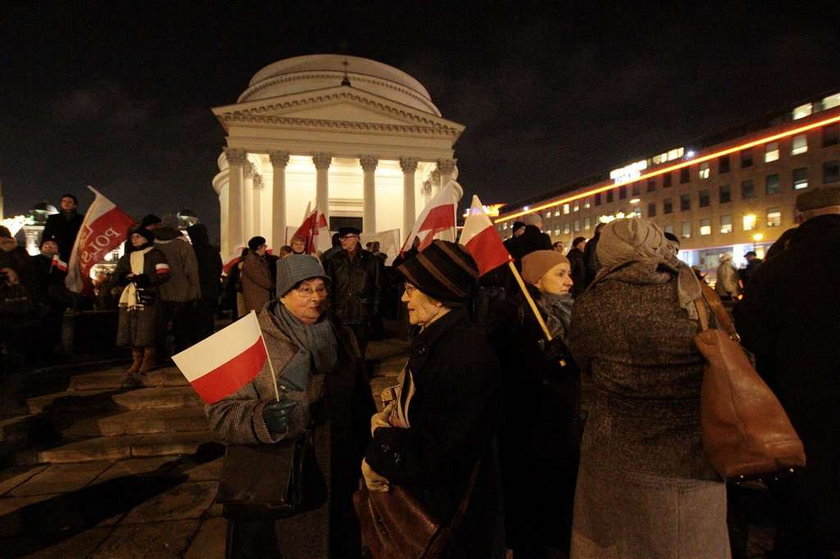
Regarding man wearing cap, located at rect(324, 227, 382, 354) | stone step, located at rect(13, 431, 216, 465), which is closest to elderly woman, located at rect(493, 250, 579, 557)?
man wearing cap, located at rect(324, 227, 382, 354)

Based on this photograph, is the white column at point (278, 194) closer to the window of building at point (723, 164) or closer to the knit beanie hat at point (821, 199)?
the knit beanie hat at point (821, 199)

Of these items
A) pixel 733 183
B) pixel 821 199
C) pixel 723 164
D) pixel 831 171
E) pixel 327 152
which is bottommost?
pixel 821 199

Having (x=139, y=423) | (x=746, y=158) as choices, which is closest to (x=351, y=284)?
(x=139, y=423)

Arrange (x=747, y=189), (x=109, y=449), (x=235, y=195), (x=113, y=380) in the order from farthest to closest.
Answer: (x=747, y=189), (x=235, y=195), (x=113, y=380), (x=109, y=449)

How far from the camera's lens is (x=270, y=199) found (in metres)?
34.7

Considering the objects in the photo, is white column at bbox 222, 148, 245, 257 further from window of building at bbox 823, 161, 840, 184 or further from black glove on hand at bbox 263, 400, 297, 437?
window of building at bbox 823, 161, 840, 184

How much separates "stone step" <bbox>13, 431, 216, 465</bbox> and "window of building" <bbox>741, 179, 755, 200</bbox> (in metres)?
57.4

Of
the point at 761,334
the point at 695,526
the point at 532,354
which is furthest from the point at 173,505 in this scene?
the point at 761,334

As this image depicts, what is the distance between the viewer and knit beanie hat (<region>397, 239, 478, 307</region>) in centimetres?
188

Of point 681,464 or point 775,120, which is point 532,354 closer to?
point 681,464

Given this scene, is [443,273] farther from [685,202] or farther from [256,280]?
[685,202]

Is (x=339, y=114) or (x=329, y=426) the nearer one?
(x=329, y=426)

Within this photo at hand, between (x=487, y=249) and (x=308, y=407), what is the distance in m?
2.20

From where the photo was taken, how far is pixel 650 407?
1745 mm
